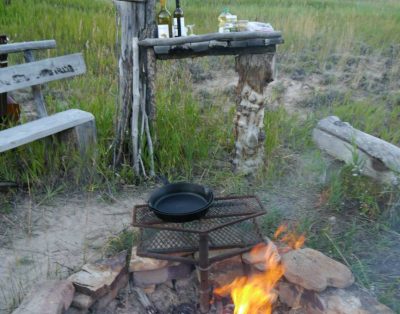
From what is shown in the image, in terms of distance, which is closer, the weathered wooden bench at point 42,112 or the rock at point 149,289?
the rock at point 149,289

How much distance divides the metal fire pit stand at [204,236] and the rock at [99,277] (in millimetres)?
178

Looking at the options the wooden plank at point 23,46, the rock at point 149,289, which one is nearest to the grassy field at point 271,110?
the wooden plank at point 23,46

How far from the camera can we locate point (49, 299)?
7.39ft

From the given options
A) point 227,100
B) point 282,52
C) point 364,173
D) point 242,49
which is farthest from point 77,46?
point 364,173

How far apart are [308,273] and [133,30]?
7.40ft

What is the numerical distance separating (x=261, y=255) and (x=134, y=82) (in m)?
1.78

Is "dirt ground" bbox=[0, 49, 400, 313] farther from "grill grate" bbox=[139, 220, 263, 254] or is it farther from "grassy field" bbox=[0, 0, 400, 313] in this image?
"grill grate" bbox=[139, 220, 263, 254]

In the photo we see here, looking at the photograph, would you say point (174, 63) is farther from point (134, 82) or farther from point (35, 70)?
point (134, 82)

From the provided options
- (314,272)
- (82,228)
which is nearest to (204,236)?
(314,272)

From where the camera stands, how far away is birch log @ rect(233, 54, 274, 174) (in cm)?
354

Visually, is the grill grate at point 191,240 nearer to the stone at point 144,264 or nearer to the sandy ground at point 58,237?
the stone at point 144,264

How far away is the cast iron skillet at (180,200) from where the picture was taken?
239 centimetres

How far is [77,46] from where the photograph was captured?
646cm

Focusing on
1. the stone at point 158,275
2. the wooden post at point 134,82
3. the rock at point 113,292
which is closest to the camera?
the rock at point 113,292
